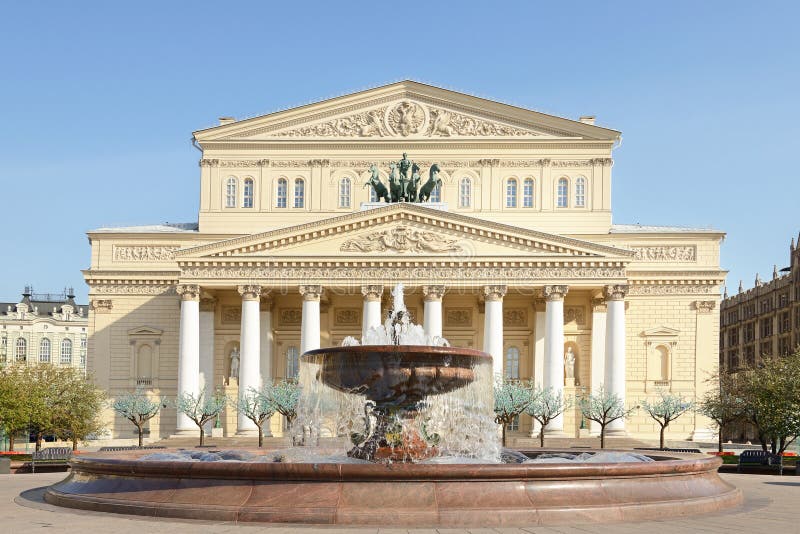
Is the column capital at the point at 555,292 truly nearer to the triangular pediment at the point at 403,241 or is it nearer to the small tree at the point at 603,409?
the triangular pediment at the point at 403,241

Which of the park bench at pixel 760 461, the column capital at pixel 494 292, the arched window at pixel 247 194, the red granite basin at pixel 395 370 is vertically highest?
the arched window at pixel 247 194

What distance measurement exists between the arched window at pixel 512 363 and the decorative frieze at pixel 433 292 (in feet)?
26.6

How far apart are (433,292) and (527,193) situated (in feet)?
39.9

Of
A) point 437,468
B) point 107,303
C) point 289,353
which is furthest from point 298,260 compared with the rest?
point 437,468

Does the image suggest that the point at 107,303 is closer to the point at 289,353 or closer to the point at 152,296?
the point at 152,296

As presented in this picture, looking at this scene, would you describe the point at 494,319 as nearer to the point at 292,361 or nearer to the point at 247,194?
the point at 292,361

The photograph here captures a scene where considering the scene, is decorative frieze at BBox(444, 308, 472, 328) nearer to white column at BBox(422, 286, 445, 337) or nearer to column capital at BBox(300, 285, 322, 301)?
white column at BBox(422, 286, 445, 337)

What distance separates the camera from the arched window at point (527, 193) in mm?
66188

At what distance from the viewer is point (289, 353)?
210 ft

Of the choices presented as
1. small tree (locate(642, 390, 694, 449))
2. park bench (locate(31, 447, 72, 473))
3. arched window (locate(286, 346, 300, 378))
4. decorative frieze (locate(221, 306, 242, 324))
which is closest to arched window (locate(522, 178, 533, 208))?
small tree (locate(642, 390, 694, 449))

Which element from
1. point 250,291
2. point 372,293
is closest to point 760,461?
point 372,293

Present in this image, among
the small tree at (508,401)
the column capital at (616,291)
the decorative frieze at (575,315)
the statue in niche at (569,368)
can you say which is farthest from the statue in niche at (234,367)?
the column capital at (616,291)

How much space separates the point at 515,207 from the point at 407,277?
1139cm

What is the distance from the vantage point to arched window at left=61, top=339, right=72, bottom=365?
121812 millimetres
